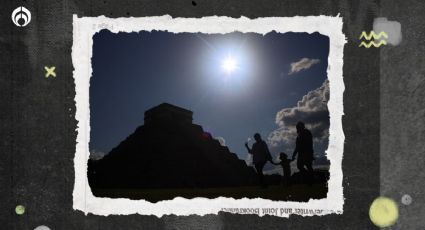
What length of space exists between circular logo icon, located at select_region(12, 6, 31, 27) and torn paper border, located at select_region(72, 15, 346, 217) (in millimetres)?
347

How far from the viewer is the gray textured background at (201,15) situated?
288 cm

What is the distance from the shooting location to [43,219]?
9.89 ft

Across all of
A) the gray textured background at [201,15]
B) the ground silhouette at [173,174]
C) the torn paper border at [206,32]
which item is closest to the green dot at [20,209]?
the gray textured background at [201,15]

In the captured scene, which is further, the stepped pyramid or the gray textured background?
the stepped pyramid

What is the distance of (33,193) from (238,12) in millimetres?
1919

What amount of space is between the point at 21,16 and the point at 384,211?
9.42ft

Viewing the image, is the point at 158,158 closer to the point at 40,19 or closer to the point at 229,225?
the point at 229,225

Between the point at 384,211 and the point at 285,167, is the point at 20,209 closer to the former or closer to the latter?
the point at 285,167

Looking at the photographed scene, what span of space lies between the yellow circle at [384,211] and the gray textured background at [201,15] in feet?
0.14

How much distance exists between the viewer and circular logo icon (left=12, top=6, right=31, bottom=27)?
→ 3082mm

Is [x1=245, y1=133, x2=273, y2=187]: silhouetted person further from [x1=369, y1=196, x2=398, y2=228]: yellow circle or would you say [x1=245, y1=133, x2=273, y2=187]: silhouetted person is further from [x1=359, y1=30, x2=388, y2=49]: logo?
[x1=359, y1=30, x2=388, y2=49]: logo

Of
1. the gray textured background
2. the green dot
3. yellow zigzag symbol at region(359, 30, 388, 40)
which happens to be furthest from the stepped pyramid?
yellow zigzag symbol at region(359, 30, 388, 40)

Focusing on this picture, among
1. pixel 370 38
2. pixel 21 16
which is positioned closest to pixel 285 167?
pixel 370 38

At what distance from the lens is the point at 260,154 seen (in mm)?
3035
